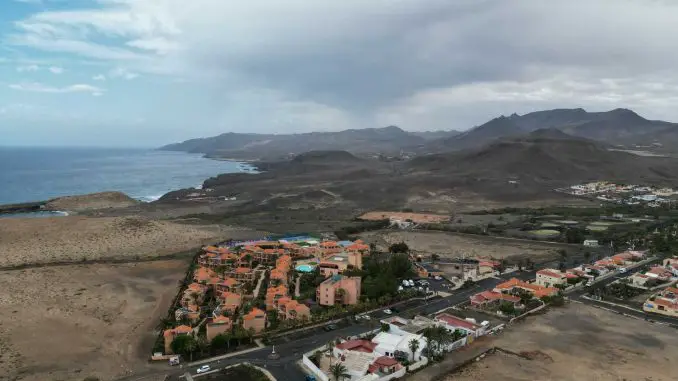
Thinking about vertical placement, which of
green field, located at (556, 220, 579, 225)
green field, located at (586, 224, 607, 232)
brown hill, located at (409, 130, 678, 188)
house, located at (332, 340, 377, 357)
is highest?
brown hill, located at (409, 130, 678, 188)

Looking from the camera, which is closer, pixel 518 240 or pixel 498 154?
pixel 518 240

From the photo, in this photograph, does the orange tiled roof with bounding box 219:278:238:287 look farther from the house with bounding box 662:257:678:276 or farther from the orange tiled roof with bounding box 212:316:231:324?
the house with bounding box 662:257:678:276

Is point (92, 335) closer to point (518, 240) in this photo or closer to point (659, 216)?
point (518, 240)

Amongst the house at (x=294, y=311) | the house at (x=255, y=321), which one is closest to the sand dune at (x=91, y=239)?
the house at (x=294, y=311)

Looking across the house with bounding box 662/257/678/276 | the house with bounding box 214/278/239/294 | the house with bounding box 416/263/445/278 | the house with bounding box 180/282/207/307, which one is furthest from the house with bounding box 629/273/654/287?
the house with bounding box 180/282/207/307

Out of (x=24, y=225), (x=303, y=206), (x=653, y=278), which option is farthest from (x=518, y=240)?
(x=24, y=225)

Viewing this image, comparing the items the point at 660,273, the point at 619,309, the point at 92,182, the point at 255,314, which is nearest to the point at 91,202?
the point at 92,182
